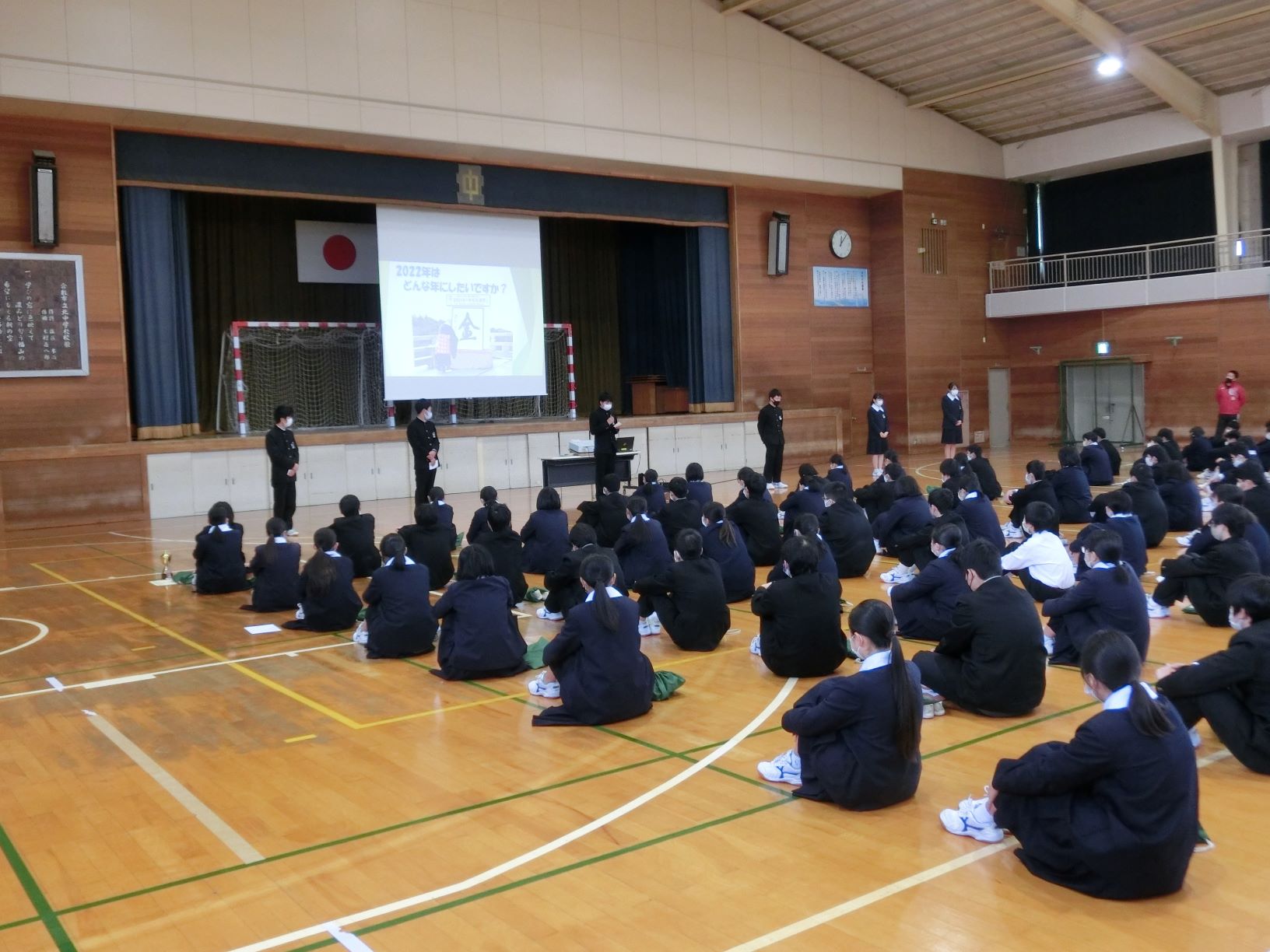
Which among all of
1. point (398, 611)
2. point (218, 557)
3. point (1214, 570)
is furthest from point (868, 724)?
point (218, 557)

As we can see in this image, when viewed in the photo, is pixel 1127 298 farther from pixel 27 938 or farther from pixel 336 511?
pixel 27 938

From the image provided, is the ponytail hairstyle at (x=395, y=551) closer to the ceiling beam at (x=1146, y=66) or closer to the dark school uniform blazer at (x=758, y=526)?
the dark school uniform blazer at (x=758, y=526)

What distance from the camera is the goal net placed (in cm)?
2217

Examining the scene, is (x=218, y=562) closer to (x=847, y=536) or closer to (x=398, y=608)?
(x=398, y=608)


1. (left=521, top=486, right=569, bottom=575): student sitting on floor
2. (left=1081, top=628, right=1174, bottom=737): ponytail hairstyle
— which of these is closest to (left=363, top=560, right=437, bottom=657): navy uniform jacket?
(left=521, top=486, right=569, bottom=575): student sitting on floor

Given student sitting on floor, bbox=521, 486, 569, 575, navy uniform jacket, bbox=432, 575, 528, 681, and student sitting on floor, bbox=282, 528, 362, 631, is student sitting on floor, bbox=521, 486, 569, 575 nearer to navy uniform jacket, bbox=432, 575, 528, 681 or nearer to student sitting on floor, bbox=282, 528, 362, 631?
student sitting on floor, bbox=282, 528, 362, 631

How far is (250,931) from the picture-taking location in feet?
13.4

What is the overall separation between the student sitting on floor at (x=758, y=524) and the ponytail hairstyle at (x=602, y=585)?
5100 millimetres

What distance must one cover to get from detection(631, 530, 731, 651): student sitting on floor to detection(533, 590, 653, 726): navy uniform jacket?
5.45ft

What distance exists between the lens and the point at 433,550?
10.8 m

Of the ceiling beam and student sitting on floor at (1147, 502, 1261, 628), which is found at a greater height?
the ceiling beam

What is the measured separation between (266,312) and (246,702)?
17552mm

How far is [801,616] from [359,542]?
18.7 feet

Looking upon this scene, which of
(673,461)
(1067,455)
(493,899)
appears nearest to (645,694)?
(493,899)
